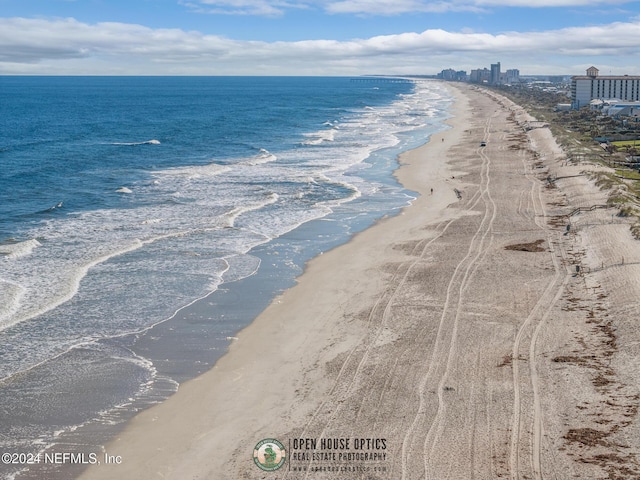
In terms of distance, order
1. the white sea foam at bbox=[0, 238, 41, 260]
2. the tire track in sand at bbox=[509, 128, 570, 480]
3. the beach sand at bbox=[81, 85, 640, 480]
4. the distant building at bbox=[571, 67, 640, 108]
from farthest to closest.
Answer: the distant building at bbox=[571, 67, 640, 108] < the white sea foam at bbox=[0, 238, 41, 260] < the beach sand at bbox=[81, 85, 640, 480] < the tire track in sand at bbox=[509, 128, 570, 480]

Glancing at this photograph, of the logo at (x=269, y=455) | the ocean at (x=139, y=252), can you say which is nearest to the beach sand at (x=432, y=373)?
the logo at (x=269, y=455)

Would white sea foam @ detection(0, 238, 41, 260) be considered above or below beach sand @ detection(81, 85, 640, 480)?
above

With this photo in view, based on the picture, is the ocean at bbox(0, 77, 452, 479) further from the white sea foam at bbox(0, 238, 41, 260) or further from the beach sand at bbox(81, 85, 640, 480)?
the beach sand at bbox(81, 85, 640, 480)

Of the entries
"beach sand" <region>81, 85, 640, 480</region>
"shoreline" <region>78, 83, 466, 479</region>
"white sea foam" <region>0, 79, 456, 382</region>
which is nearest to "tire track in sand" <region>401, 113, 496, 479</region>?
"beach sand" <region>81, 85, 640, 480</region>

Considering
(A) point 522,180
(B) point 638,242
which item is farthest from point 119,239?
(A) point 522,180

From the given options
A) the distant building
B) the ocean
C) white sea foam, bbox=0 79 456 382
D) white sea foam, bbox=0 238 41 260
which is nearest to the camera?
the ocean

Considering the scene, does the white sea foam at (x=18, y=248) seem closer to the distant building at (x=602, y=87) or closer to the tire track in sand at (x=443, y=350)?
the tire track in sand at (x=443, y=350)
